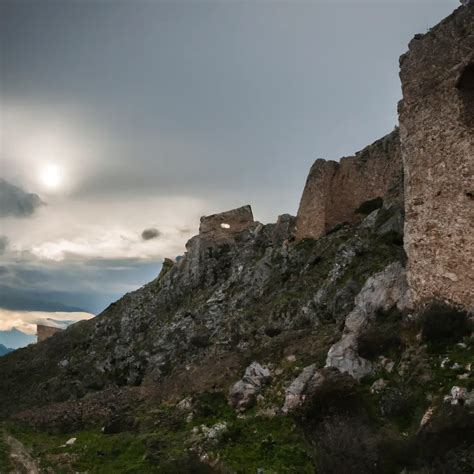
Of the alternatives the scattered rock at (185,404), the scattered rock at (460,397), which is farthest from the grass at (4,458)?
the scattered rock at (460,397)

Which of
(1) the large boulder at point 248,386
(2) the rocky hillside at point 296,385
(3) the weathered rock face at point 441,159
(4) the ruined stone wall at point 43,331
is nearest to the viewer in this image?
(2) the rocky hillside at point 296,385

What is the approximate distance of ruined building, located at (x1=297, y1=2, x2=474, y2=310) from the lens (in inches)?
526

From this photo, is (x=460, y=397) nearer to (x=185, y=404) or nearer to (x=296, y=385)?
(x=296, y=385)

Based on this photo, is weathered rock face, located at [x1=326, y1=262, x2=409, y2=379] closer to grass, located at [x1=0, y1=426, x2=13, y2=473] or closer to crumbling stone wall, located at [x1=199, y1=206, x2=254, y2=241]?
grass, located at [x1=0, y1=426, x2=13, y2=473]

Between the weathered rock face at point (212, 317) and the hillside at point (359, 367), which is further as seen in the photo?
the weathered rock face at point (212, 317)

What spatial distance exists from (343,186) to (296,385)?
23.1 meters

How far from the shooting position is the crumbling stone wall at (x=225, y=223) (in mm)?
48000

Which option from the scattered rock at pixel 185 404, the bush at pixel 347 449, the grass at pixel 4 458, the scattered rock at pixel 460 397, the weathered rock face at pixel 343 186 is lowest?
the grass at pixel 4 458

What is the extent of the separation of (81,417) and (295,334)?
11985 mm

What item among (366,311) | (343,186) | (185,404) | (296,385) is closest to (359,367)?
(296,385)

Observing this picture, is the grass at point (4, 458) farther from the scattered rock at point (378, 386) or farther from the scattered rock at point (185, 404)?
the scattered rock at point (378, 386)

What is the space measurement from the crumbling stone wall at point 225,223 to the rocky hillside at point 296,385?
9.88 meters

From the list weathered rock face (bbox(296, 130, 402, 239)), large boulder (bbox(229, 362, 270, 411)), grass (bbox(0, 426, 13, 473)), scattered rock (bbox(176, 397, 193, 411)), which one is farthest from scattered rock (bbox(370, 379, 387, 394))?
weathered rock face (bbox(296, 130, 402, 239))

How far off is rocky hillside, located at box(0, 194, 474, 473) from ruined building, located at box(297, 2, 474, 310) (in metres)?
1.31
